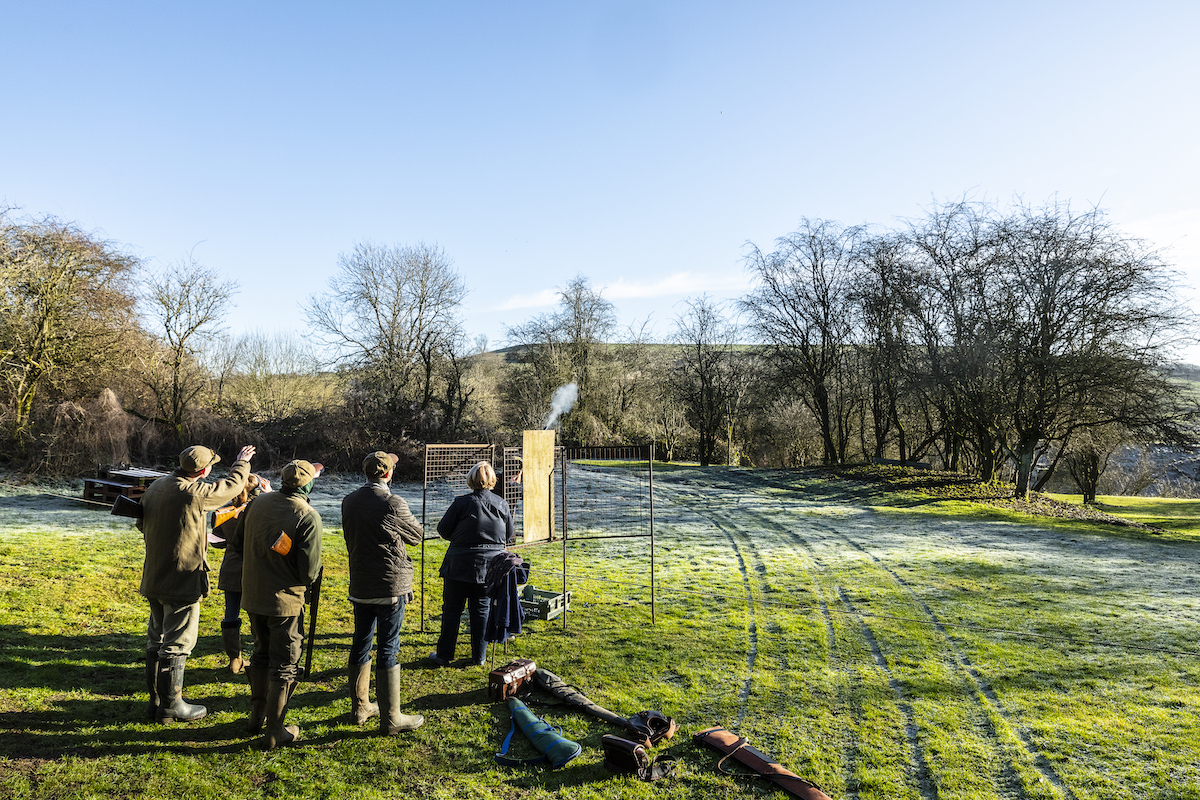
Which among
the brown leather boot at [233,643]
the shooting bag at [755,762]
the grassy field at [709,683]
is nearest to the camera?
the shooting bag at [755,762]

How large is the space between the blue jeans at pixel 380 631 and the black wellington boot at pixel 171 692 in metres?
1.21

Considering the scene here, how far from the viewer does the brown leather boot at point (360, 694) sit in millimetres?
4652

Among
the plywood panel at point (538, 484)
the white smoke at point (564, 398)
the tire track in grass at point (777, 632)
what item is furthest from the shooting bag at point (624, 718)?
the white smoke at point (564, 398)

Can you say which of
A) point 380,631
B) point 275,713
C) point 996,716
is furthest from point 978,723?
point 275,713

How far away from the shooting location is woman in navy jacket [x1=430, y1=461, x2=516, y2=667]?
18.3 feet

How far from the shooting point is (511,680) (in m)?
5.19

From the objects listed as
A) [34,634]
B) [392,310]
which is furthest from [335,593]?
[392,310]

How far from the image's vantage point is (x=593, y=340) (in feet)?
117

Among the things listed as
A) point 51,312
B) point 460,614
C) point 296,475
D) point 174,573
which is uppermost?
point 51,312

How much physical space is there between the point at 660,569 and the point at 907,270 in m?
19.2

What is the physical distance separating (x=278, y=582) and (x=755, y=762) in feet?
11.4

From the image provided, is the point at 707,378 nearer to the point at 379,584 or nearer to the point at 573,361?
the point at 573,361

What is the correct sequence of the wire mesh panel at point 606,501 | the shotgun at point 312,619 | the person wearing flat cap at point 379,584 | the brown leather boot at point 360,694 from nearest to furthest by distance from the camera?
1. the person wearing flat cap at point 379,584
2. the brown leather boot at point 360,694
3. the shotgun at point 312,619
4. the wire mesh panel at point 606,501

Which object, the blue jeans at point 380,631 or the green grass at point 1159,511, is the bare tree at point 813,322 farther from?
the blue jeans at point 380,631
